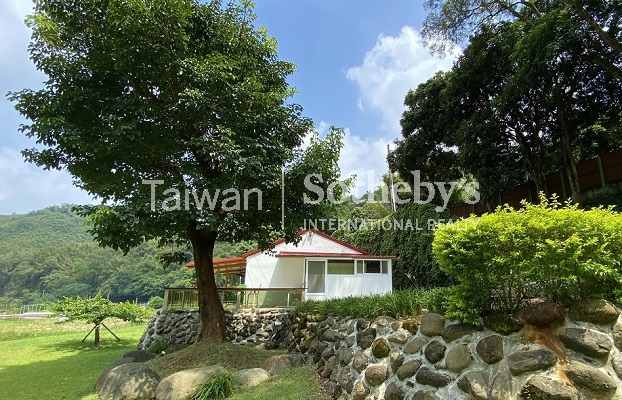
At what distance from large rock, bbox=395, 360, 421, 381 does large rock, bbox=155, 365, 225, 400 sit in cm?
323

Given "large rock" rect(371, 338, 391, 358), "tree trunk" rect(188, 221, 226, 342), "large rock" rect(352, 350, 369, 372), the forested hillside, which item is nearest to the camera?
"large rock" rect(371, 338, 391, 358)

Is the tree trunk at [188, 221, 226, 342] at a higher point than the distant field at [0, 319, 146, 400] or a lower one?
higher

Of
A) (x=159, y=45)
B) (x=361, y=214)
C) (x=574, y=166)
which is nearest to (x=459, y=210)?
(x=574, y=166)

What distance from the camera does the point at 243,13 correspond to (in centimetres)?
847

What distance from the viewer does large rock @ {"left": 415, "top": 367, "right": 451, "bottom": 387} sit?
11.3 ft

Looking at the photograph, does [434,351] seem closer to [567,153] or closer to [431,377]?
[431,377]

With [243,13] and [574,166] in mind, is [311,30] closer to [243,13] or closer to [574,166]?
[243,13]

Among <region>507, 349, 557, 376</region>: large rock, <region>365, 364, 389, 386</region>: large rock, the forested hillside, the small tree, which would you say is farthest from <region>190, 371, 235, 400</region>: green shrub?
the forested hillside

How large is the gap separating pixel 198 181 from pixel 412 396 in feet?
17.4

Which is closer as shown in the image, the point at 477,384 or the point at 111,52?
the point at 477,384

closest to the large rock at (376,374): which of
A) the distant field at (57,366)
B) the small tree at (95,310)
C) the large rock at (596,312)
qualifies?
the large rock at (596,312)

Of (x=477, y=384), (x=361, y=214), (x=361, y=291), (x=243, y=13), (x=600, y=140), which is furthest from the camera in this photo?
(x=361, y=214)

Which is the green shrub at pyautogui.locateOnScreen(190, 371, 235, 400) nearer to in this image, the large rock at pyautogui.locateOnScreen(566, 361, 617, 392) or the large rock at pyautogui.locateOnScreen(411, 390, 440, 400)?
the large rock at pyautogui.locateOnScreen(411, 390, 440, 400)

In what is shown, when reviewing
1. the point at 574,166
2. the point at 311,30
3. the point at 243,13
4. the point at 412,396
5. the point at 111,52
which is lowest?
the point at 412,396
